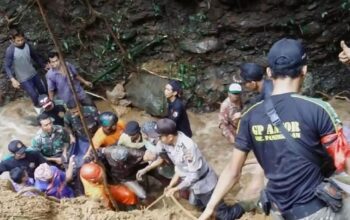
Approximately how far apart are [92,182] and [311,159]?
308 cm

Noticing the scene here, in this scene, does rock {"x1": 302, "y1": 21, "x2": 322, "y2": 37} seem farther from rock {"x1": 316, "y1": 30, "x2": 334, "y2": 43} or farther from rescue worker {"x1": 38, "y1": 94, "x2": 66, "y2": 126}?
rescue worker {"x1": 38, "y1": 94, "x2": 66, "y2": 126}

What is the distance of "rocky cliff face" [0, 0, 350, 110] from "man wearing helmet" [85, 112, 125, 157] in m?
3.51

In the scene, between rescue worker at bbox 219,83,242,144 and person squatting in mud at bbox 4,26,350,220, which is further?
rescue worker at bbox 219,83,242,144

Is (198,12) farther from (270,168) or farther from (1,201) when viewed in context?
(270,168)

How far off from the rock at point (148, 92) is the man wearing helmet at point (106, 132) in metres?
3.00

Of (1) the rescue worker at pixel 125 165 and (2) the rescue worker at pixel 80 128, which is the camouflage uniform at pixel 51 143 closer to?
(2) the rescue worker at pixel 80 128

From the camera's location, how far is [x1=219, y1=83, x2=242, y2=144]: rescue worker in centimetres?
624

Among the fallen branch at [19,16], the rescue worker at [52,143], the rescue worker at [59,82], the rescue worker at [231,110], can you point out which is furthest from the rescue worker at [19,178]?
the fallen branch at [19,16]

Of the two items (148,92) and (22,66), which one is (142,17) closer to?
(148,92)

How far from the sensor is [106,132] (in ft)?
20.2

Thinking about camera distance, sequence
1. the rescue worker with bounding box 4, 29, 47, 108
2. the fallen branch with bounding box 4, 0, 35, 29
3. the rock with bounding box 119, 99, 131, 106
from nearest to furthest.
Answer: the rescue worker with bounding box 4, 29, 47, 108
the rock with bounding box 119, 99, 131, 106
the fallen branch with bounding box 4, 0, 35, 29

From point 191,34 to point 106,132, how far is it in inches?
153

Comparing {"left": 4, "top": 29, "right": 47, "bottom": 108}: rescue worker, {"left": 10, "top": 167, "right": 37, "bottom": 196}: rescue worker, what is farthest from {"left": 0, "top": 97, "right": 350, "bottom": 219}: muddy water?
{"left": 10, "top": 167, "right": 37, "bottom": 196}: rescue worker

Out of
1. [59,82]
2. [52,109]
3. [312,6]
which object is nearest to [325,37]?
[312,6]
